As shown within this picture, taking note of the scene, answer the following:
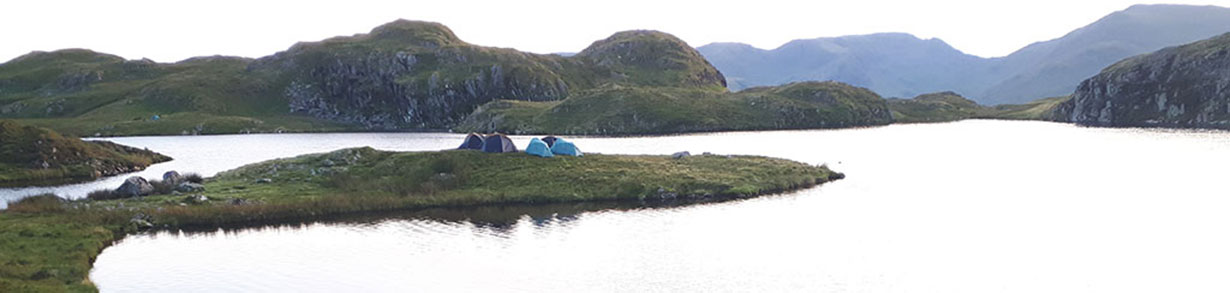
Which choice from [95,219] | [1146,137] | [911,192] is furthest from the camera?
[1146,137]

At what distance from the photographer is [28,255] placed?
43.1 m

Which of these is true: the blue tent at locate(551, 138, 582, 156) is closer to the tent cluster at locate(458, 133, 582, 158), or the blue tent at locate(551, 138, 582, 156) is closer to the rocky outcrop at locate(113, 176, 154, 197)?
the tent cluster at locate(458, 133, 582, 158)

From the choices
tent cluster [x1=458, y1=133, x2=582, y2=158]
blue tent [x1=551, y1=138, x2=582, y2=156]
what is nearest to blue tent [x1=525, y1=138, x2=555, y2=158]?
tent cluster [x1=458, y1=133, x2=582, y2=158]

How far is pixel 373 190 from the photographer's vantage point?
7062cm

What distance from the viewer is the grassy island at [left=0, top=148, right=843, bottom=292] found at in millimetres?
52219

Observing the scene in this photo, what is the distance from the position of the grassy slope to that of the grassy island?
28558 mm

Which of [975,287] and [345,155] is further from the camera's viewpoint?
[345,155]

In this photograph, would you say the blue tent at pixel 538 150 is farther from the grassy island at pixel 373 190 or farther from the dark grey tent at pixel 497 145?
the dark grey tent at pixel 497 145

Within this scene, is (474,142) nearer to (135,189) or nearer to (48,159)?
(135,189)

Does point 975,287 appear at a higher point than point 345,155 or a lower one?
lower

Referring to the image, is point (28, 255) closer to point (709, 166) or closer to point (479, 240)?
point (479, 240)

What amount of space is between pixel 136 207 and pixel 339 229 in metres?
18.6

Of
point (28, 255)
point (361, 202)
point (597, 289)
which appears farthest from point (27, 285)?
point (361, 202)

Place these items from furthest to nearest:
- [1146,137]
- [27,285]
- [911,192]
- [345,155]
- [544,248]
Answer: [1146,137] < [345,155] < [911,192] < [544,248] < [27,285]
